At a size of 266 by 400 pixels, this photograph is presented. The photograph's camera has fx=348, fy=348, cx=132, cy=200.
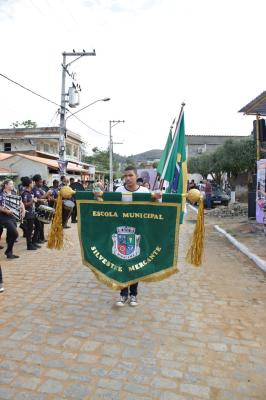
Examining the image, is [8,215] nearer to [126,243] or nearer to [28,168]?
[126,243]

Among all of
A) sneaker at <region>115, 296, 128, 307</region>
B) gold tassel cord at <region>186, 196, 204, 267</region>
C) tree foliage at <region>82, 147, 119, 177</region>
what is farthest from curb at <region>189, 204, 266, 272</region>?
tree foliage at <region>82, 147, 119, 177</region>

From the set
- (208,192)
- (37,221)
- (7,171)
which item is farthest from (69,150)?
(37,221)

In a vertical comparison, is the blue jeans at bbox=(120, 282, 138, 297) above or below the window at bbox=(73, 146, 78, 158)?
below

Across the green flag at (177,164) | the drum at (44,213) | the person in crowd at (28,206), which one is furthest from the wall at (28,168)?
the green flag at (177,164)

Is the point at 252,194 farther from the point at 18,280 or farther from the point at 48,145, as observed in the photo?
the point at 48,145

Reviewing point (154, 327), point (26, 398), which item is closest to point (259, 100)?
point (154, 327)

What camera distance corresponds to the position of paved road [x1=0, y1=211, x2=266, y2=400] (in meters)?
2.87

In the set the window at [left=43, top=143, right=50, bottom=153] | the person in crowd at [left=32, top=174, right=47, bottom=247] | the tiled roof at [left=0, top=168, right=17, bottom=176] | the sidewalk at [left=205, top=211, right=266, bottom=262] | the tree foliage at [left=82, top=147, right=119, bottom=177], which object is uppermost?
the tree foliage at [left=82, top=147, right=119, bottom=177]

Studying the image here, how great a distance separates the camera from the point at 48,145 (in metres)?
38.1

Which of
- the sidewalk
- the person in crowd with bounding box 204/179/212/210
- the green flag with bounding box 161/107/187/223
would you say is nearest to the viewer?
the green flag with bounding box 161/107/187/223

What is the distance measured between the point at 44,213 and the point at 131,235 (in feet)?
15.7

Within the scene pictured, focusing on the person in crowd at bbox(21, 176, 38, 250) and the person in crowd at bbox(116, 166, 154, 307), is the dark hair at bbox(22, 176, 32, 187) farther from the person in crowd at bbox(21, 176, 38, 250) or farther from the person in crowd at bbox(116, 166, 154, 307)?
the person in crowd at bbox(116, 166, 154, 307)

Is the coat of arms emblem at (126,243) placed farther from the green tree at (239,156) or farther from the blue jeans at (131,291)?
the green tree at (239,156)

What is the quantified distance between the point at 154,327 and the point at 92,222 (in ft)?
4.69
